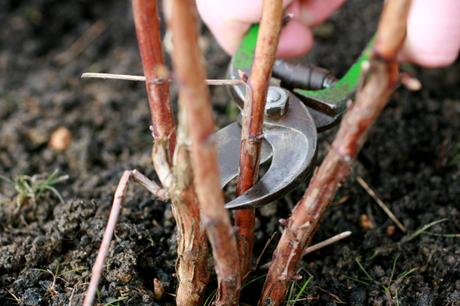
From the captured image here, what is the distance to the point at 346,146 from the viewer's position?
1.23 m

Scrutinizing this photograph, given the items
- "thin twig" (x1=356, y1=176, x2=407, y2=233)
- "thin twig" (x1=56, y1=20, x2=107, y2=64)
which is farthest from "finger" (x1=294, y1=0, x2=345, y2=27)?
"thin twig" (x1=56, y1=20, x2=107, y2=64)

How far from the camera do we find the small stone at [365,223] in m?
2.01

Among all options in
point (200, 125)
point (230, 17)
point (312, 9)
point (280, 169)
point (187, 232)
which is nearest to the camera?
point (200, 125)

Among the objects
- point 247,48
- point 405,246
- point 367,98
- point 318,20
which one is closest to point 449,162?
point 405,246

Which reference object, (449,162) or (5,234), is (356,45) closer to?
(449,162)

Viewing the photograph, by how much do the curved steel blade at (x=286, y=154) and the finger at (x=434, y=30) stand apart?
1.19 feet

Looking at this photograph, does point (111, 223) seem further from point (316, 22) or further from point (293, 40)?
point (316, 22)

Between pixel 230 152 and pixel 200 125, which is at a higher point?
pixel 200 125

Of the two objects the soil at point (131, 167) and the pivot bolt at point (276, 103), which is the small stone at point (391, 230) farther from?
the pivot bolt at point (276, 103)

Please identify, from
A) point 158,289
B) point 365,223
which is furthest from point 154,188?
point 365,223

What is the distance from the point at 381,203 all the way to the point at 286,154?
58cm

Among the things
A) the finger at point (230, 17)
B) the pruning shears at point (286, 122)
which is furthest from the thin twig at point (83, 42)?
the pruning shears at point (286, 122)

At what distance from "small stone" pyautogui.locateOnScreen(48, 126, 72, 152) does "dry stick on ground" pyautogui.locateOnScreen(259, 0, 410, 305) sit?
4.00 ft

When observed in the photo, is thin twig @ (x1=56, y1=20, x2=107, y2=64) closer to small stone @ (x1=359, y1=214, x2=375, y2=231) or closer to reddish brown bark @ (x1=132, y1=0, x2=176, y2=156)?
small stone @ (x1=359, y1=214, x2=375, y2=231)
